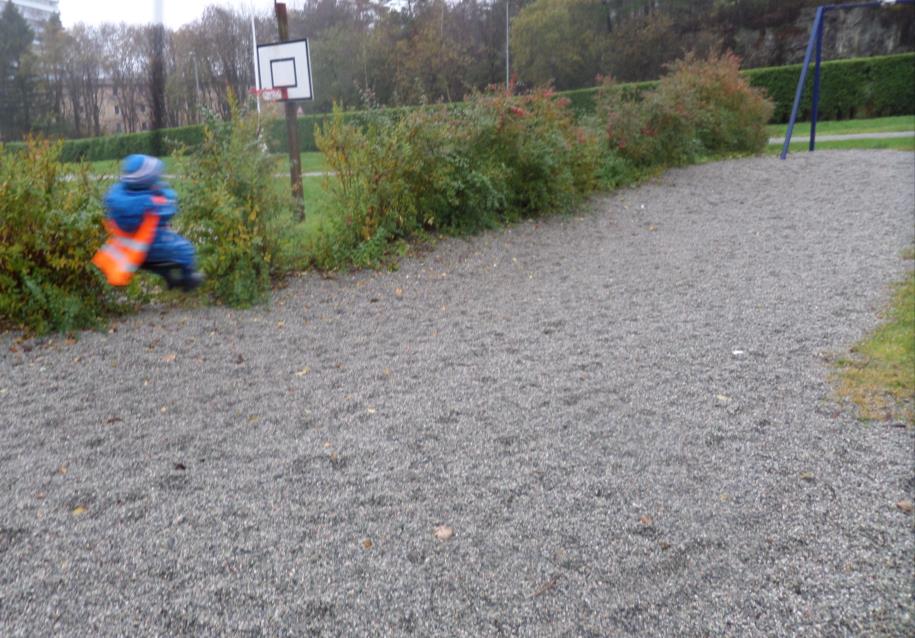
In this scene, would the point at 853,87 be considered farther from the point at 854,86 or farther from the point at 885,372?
the point at 885,372

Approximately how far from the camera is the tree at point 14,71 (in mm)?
2539

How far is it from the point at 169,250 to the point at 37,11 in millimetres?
808

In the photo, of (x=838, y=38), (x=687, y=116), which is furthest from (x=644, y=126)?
(x=838, y=38)

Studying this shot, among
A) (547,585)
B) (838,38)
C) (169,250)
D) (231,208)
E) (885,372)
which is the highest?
(838,38)

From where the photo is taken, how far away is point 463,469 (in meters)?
4.35

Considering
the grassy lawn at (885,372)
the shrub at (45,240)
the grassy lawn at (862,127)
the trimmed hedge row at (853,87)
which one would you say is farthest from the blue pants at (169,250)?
the trimmed hedge row at (853,87)

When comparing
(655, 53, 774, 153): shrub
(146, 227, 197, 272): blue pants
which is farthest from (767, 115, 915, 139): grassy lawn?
(146, 227, 197, 272): blue pants

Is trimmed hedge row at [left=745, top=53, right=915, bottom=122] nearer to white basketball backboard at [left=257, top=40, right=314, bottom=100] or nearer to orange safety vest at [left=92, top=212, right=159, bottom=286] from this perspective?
white basketball backboard at [left=257, top=40, right=314, bottom=100]

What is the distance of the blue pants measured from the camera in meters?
2.65

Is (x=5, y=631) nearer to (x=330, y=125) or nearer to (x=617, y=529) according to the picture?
(x=617, y=529)

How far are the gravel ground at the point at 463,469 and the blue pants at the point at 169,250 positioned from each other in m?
1.40

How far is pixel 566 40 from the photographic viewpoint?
22.7 meters

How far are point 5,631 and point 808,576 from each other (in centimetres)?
314

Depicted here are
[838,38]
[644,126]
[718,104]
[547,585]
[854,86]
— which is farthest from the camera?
[838,38]
